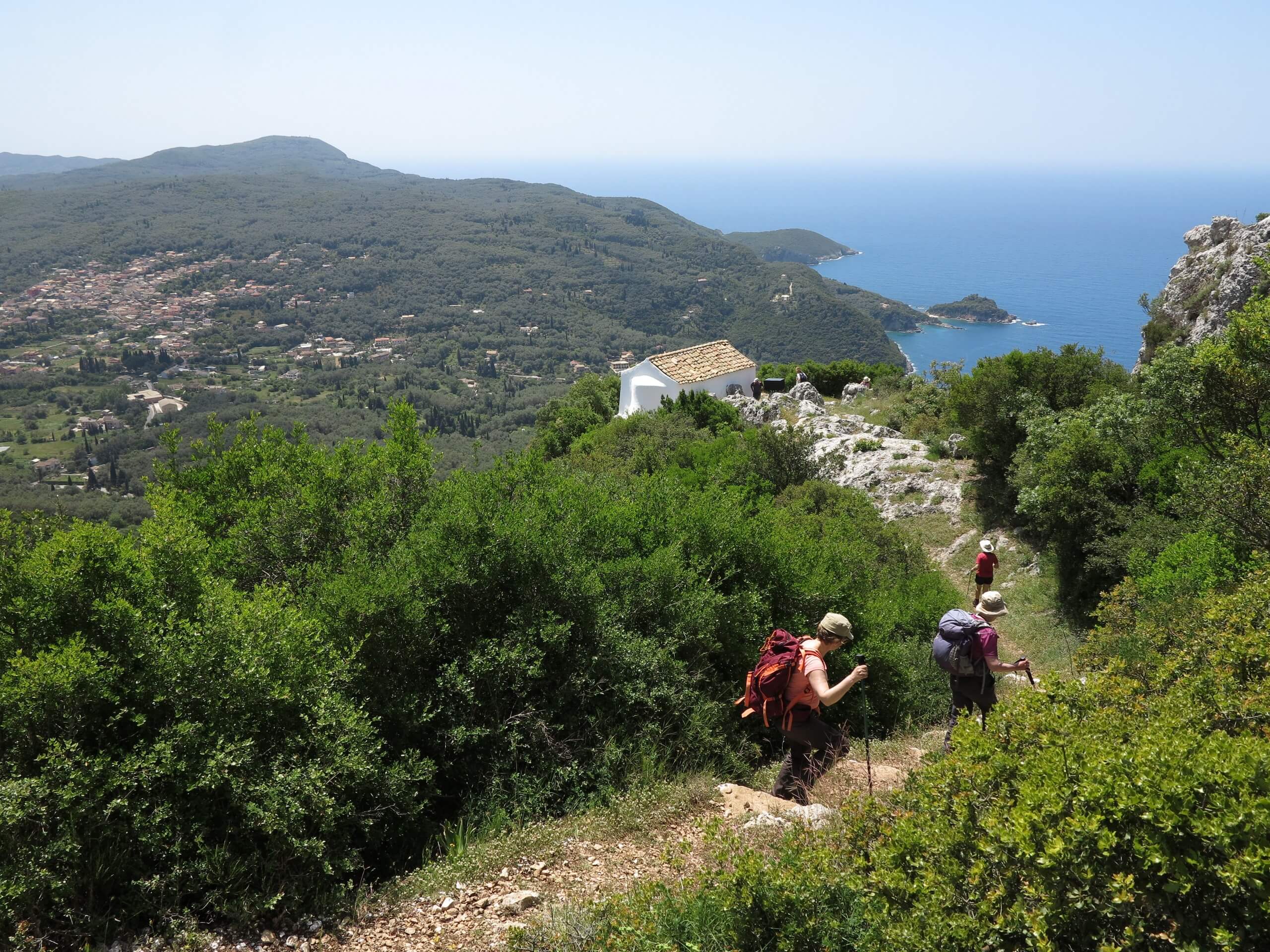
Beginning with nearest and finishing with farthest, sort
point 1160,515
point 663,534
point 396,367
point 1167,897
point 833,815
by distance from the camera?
point 1167,897
point 833,815
point 663,534
point 1160,515
point 396,367

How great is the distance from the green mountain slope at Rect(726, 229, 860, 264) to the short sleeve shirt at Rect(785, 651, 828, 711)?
6726 inches

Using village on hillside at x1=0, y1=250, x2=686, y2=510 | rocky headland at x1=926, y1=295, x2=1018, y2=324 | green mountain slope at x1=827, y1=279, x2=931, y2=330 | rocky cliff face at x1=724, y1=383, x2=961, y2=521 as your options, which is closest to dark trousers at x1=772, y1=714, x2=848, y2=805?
rocky cliff face at x1=724, y1=383, x2=961, y2=521

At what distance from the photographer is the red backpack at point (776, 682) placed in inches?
212

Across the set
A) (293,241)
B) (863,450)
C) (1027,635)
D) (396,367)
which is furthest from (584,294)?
(1027,635)

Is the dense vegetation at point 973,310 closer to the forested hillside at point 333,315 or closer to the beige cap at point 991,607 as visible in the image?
the forested hillside at point 333,315

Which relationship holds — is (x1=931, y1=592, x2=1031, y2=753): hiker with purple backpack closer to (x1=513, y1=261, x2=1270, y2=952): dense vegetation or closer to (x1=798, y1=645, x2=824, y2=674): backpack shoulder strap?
(x1=513, y1=261, x2=1270, y2=952): dense vegetation

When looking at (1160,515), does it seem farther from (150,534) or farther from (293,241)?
(293,241)

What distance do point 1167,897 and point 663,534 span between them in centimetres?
641

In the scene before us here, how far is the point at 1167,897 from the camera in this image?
2.62 m

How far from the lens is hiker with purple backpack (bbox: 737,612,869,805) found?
17.4 ft

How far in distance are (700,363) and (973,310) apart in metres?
77.2

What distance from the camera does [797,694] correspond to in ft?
17.6

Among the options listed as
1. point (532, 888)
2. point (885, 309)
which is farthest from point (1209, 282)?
point (885, 309)

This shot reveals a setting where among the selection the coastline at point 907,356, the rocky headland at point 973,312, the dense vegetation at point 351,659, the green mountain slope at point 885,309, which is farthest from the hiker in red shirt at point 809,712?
the green mountain slope at point 885,309
